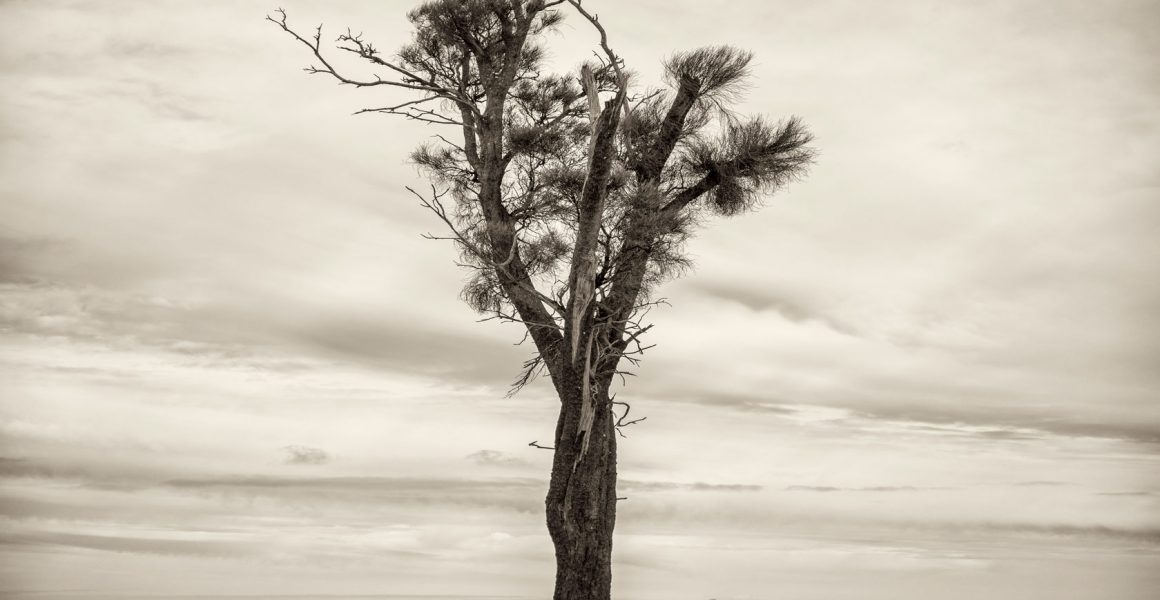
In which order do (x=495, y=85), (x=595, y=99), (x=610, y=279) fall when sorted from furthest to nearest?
1. (x=495, y=85)
2. (x=610, y=279)
3. (x=595, y=99)

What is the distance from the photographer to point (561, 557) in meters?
8.51

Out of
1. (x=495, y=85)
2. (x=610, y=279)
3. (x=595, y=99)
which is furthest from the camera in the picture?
(x=495, y=85)

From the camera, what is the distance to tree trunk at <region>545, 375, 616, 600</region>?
8406 mm

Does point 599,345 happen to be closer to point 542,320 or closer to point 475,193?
point 542,320

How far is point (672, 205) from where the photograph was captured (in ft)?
29.3

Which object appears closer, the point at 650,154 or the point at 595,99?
the point at 595,99

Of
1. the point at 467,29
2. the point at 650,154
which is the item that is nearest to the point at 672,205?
the point at 650,154

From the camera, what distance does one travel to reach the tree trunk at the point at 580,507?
8406 mm

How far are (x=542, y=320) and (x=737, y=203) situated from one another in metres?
2.01

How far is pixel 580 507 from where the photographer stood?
8422 millimetres

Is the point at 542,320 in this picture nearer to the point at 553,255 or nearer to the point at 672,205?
the point at 553,255

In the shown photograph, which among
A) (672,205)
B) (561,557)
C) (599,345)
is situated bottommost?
(561,557)

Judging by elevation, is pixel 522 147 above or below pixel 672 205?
above

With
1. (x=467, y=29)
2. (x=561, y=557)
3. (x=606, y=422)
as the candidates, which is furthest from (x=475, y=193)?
(x=561, y=557)
